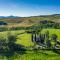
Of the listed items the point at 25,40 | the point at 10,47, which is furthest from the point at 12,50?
the point at 25,40

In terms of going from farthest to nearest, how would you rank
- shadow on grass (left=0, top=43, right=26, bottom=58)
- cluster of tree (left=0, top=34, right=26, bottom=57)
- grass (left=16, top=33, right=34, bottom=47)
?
grass (left=16, top=33, right=34, bottom=47)
cluster of tree (left=0, top=34, right=26, bottom=57)
shadow on grass (left=0, top=43, right=26, bottom=58)

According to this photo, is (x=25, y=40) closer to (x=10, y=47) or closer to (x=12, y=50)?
(x=10, y=47)

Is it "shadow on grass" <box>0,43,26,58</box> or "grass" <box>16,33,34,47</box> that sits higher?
"grass" <box>16,33,34,47</box>

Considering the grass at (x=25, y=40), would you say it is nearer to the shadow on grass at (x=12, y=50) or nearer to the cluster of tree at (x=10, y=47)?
the cluster of tree at (x=10, y=47)

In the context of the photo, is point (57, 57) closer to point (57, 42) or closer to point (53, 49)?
point (53, 49)

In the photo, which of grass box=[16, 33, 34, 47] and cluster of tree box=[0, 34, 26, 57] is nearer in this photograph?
cluster of tree box=[0, 34, 26, 57]

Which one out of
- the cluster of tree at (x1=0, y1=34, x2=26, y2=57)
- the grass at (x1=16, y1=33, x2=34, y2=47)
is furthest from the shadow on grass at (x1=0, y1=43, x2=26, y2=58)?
the grass at (x1=16, y1=33, x2=34, y2=47)

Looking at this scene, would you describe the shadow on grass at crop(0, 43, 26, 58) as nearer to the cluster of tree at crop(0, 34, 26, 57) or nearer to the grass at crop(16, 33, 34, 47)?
the cluster of tree at crop(0, 34, 26, 57)

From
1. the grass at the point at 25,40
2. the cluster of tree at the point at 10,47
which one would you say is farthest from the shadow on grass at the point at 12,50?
the grass at the point at 25,40
